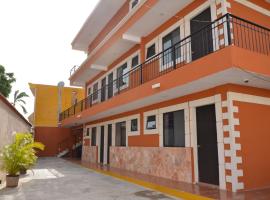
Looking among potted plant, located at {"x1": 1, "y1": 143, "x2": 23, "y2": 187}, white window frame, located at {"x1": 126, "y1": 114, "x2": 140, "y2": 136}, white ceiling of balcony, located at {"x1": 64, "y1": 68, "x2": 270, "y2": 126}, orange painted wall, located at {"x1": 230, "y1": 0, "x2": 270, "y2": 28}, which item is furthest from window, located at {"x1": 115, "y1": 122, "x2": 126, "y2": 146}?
orange painted wall, located at {"x1": 230, "y1": 0, "x2": 270, "y2": 28}

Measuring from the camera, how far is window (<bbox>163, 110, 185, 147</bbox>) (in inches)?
391

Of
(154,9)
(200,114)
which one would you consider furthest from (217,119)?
(154,9)

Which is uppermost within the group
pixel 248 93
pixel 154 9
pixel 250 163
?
pixel 154 9

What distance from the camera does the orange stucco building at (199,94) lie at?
295 inches

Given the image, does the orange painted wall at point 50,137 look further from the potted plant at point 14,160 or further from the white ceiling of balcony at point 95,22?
the potted plant at point 14,160

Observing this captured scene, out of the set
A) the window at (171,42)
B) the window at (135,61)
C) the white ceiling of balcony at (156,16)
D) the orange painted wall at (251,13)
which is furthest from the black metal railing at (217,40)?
the window at (135,61)

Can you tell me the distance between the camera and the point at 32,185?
9461mm

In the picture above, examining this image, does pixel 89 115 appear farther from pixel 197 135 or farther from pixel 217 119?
pixel 217 119

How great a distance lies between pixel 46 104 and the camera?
2755 centimetres

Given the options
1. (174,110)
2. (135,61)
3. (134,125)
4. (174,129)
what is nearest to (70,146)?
(134,125)

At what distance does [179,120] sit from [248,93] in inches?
112

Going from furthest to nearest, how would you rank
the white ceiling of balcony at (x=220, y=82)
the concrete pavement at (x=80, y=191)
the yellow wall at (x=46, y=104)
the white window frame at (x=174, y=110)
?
the yellow wall at (x=46, y=104)
the white window frame at (x=174, y=110)
the concrete pavement at (x=80, y=191)
the white ceiling of balcony at (x=220, y=82)

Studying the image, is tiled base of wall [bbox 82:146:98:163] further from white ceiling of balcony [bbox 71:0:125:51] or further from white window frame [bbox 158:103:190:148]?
white ceiling of balcony [bbox 71:0:125:51]

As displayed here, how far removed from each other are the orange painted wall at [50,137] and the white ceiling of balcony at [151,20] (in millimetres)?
14321
